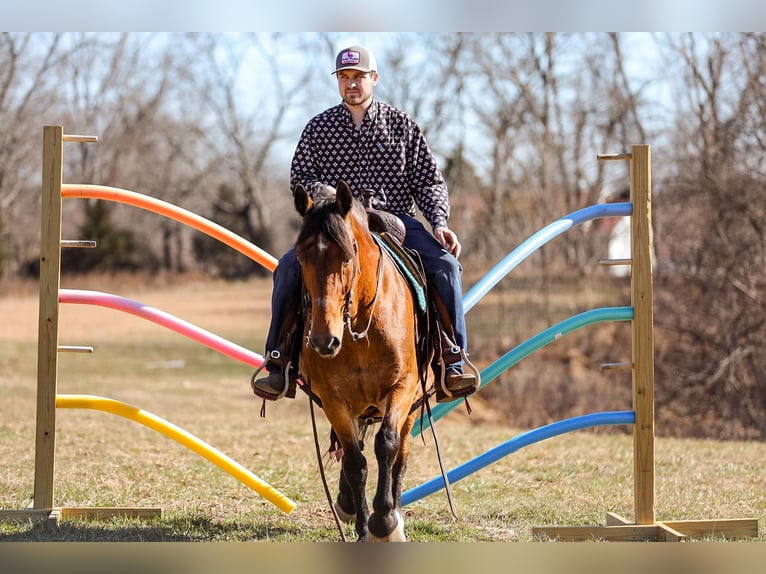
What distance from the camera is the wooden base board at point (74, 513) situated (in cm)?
534

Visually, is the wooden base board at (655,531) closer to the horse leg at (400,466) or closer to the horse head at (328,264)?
the horse leg at (400,466)

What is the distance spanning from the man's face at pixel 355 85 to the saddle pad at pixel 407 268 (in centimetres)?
81

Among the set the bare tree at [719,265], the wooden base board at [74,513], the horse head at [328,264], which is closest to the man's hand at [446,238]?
the horse head at [328,264]

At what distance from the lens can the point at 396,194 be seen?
524 cm

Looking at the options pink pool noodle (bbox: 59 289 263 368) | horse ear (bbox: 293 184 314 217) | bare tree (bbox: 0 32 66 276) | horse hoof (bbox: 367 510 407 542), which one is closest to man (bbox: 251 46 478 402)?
horse hoof (bbox: 367 510 407 542)

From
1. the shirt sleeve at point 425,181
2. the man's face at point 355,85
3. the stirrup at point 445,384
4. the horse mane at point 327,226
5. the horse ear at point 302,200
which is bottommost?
the stirrup at point 445,384

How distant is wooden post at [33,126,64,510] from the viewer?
5.37 metres

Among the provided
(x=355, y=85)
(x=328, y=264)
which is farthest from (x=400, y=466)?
(x=355, y=85)

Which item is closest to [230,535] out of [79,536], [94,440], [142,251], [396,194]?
[79,536]

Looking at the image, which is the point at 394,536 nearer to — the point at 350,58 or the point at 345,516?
the point at 345,516

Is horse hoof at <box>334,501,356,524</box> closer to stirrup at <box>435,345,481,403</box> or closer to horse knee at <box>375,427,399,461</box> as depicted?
stirrup at <box>435,345,481,403</box>

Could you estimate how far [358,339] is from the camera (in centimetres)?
434

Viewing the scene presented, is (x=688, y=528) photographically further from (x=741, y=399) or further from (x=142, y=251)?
(x=142, y=251)

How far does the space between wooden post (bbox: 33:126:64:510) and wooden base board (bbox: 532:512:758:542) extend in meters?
2.84
